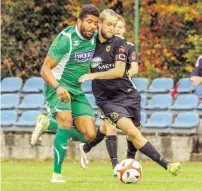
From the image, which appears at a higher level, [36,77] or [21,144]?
[36,77]

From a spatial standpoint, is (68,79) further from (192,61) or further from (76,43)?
(192,61)

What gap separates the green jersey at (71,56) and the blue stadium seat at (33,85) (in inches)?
348

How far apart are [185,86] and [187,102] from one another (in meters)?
0.53

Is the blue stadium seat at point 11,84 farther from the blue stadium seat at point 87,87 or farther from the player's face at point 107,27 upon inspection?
the player's face at point 107,27

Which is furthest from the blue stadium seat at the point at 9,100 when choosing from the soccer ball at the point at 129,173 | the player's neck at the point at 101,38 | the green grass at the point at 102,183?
the soccer ball at the point at 129,173

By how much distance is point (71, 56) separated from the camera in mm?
11062

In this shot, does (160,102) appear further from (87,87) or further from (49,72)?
(49,72)

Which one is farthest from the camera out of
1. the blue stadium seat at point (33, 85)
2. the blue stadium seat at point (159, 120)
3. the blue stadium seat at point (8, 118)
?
the blue stadium seat at point (33, 85)

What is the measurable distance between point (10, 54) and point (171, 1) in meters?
3.83

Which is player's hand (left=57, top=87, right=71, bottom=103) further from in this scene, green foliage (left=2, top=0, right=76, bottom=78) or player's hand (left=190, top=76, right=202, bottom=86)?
green foliage (left=2, top=0, right=76, bottom=78)

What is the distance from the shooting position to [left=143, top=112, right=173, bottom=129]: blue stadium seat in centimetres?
1827

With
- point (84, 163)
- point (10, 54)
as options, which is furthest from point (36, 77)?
point (84, 163)

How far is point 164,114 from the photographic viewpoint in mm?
18453

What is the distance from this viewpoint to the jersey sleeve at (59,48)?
10.8 metres
